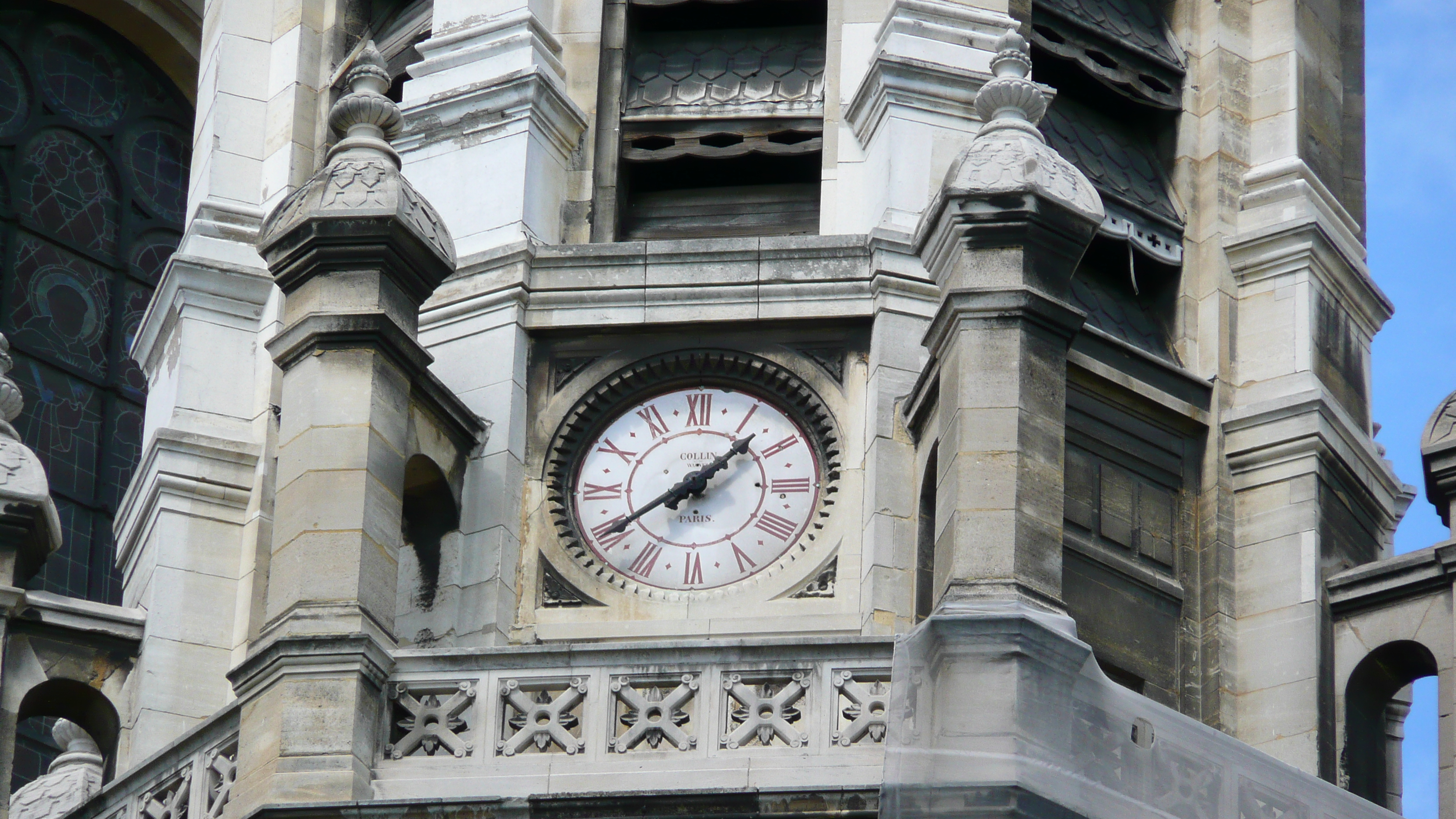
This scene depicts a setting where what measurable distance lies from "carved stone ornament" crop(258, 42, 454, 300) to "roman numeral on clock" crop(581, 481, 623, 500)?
189cm

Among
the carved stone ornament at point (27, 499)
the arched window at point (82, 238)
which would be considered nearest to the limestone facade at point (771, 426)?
the carved stone ornament at point (27, 499)

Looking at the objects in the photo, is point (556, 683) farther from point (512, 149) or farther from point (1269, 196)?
point (1269, 196)

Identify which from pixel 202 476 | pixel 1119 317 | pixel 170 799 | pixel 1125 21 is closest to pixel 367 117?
pixel 202 476

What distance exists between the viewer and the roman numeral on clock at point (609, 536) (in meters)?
26.5

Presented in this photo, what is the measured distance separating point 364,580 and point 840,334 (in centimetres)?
431

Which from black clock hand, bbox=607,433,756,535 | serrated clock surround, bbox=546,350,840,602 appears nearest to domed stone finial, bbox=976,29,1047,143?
serrated clock surround, bbox=546,350,840,602

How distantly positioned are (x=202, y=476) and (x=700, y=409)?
12.9 ft

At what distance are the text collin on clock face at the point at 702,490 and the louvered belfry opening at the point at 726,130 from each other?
1.82 m

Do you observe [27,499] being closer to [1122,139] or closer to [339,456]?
[339,456]

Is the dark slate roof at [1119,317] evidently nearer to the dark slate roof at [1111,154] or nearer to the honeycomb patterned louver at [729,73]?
the dark slate roof at [1111,154]

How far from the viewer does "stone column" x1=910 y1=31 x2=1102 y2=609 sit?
2369 cm


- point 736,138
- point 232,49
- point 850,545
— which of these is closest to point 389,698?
point 850,545

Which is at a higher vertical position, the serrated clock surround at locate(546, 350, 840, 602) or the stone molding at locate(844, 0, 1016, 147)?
the stone molding at locate(844, 0, 1016, 147)

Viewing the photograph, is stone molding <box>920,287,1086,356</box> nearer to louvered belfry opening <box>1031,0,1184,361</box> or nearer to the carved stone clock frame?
the carved stone clock frame
